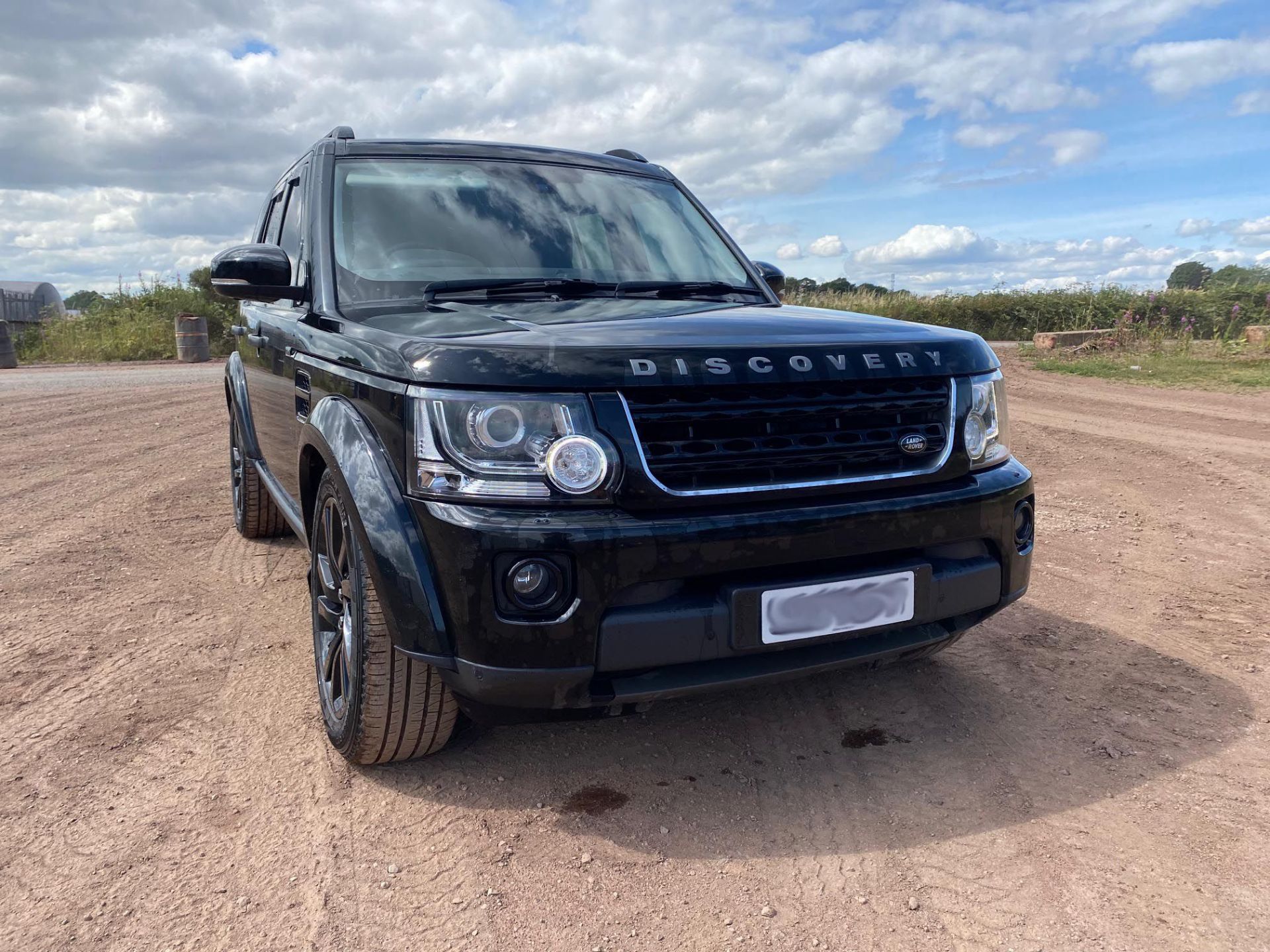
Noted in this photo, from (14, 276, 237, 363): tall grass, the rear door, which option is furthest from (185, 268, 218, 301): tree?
the rear door

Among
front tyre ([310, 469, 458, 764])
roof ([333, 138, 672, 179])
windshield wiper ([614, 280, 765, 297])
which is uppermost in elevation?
roof ([333, 138, 672, 179])

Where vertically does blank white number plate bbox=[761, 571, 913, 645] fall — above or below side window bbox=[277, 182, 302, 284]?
below

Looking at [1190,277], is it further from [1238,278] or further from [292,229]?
[292,229]

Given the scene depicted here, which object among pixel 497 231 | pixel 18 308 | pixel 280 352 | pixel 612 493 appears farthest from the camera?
pixel 18 308

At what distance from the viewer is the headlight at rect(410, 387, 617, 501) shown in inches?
82.4

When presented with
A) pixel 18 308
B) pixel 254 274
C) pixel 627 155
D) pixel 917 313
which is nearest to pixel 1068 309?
pixel 917 313

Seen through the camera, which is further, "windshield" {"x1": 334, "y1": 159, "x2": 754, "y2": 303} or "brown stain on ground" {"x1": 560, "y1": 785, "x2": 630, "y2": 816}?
"windshield" {"x1": 334, "y1": 159, "x2": 754, "y2": 303}

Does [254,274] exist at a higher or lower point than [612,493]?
higher

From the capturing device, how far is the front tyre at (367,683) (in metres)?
2.38

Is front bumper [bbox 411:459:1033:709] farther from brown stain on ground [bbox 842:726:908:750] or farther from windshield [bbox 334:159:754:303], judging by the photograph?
windshield [bbox 334:159:754:303]

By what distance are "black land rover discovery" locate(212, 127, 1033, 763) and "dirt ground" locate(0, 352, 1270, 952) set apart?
339 millimetres

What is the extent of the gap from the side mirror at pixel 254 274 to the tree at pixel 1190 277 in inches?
942

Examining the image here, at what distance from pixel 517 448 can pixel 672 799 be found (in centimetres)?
108

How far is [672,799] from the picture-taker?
252cm
